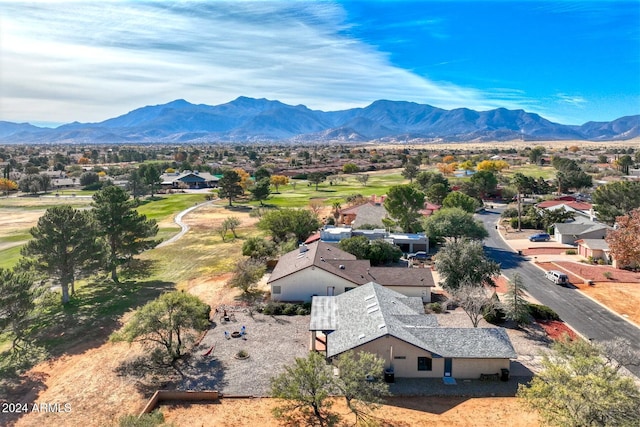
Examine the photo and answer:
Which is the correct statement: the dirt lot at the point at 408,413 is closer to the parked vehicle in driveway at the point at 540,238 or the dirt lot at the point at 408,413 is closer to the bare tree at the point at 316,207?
the parked vehicle in driveway at the point at 540,238

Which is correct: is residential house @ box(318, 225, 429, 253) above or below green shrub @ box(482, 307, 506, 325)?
above

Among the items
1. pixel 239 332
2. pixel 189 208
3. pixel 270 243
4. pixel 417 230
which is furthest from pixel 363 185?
pixel 239 332

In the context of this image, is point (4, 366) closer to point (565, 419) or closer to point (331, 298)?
point (331, 298)

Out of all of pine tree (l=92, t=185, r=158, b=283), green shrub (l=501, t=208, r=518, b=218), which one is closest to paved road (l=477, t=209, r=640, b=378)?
green shrub (l=501, t=208, r=518, b=218)

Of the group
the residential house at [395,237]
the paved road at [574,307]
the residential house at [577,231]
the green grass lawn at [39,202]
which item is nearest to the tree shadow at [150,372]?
the paved road at [574,307]

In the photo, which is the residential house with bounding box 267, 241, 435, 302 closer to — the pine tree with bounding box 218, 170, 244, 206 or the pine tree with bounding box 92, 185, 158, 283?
the pine tree with bounding box 92, 185, 158, 283
